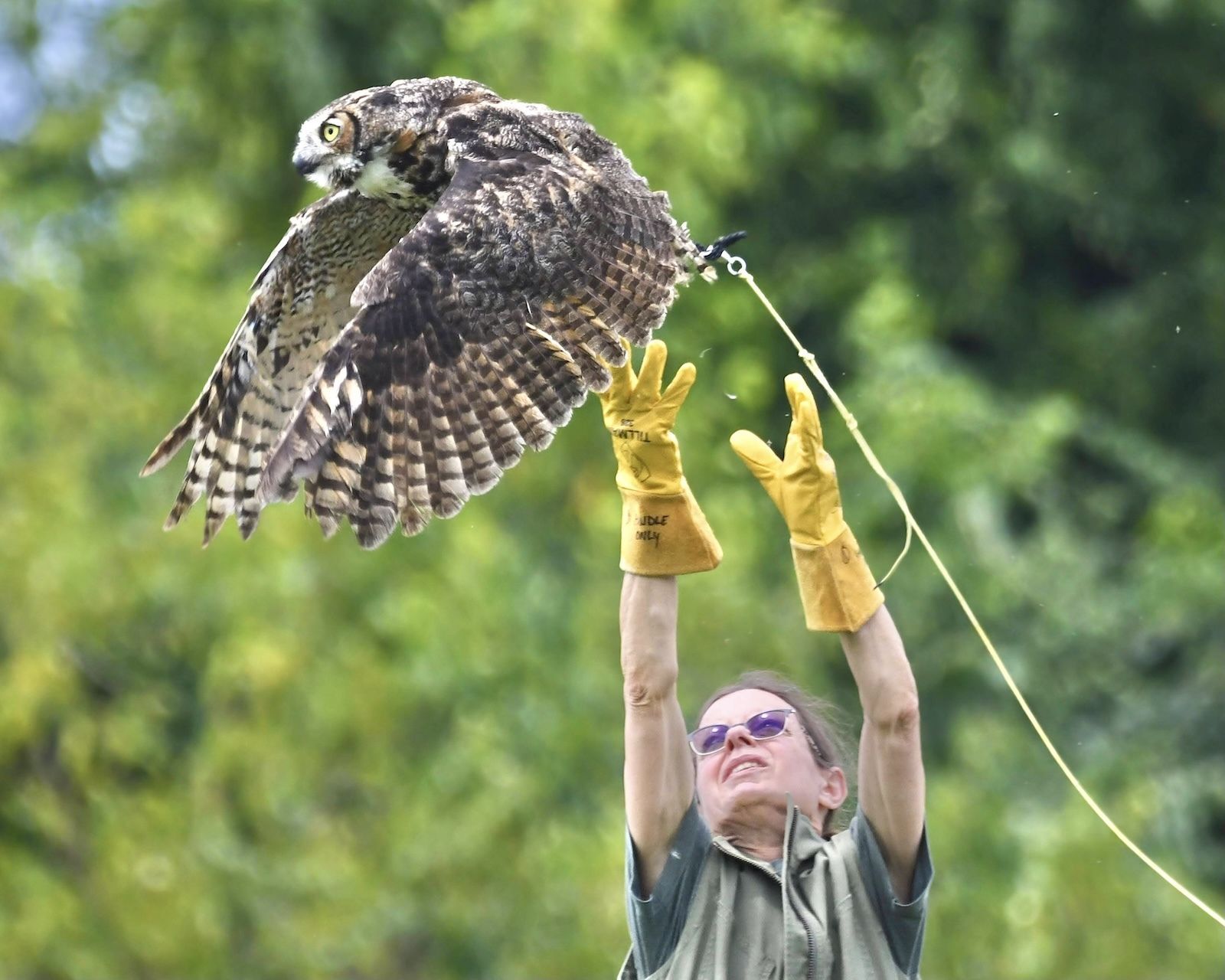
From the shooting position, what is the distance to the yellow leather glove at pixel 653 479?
4.04 m

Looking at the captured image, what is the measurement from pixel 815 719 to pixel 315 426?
3.49 ft

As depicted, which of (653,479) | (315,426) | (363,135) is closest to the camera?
(653,479)

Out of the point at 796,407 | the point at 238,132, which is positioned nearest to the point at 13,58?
the point at 238,132

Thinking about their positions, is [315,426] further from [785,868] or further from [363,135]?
[785,868]

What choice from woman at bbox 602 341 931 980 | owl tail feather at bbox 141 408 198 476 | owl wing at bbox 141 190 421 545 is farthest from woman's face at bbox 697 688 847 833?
owl tail feather at bbox 141 408 198 476

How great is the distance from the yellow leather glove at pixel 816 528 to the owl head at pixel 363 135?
3.99ft

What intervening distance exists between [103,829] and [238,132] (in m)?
4.74

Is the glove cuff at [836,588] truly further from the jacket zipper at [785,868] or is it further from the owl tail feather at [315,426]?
the owl tail feather at [315,426]

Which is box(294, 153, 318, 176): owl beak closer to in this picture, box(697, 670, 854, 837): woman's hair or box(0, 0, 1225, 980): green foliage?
box(697, 670, 854, 837): woman's hair

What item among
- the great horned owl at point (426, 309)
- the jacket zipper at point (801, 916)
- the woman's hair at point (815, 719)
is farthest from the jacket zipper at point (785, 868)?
the great horned owl at point (426, 309)

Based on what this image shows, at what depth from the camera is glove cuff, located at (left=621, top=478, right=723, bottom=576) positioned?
402cm

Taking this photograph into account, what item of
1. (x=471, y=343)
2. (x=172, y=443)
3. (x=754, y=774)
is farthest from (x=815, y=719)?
(x=172, y=443)

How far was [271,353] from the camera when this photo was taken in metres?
5.20

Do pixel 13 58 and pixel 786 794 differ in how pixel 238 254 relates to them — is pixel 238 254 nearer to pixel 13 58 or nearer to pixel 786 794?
pixel 13 58
